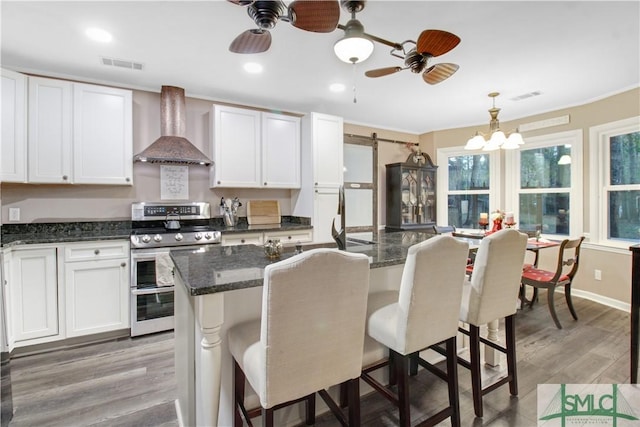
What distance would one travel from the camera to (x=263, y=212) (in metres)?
→ 4.04

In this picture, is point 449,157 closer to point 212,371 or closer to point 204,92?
point 204,92

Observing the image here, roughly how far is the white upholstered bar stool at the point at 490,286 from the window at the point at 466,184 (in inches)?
139

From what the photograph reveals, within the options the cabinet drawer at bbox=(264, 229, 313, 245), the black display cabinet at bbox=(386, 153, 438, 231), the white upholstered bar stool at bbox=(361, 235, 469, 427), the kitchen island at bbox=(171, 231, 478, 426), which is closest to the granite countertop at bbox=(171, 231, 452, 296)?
the kitchen island at bbox=(171, 231, 478, 426)

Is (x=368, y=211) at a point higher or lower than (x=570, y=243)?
higher

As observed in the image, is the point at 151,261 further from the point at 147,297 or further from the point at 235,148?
the point at 235,148

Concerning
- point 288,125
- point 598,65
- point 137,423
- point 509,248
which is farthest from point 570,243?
point 137,423

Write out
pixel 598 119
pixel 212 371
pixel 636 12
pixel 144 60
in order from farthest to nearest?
1. pixel 598 119
2. pixel 144 60
3. pixel 636 12
4. pixel 212 371

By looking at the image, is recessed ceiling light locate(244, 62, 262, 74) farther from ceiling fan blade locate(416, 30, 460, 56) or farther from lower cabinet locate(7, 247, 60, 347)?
lower cabinet locate(7, 247, 60, 347)

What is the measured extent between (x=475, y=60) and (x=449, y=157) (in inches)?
112

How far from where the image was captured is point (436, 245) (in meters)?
1.37

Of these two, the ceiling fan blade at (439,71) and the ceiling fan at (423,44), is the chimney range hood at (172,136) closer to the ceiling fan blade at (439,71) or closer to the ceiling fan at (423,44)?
the ceiling fan at (423,44)

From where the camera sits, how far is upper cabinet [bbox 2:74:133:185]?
2.59 metres

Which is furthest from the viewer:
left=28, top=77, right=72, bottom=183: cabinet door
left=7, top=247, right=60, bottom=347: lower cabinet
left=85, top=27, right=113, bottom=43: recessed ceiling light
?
left=28, top=77, right=72, bottom=183: cabinet door

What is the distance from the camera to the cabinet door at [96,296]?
2.68 m
